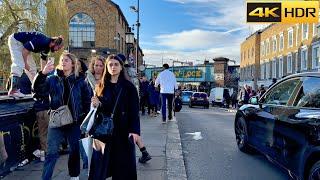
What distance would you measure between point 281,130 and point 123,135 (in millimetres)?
2279

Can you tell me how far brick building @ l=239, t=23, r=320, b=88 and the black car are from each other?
2572 centimetres

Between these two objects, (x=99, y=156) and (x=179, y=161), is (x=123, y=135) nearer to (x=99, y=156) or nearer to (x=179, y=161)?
(x=99, y=156)

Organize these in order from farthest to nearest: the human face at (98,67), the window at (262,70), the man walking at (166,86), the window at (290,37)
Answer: the window at (262,70)
the window at (290,37)
the man walking at (166,86)
the human face at (98,67)

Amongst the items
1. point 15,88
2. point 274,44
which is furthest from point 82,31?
point 15,88

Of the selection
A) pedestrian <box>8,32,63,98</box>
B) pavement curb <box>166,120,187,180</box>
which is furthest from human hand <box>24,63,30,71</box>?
pavement curb <box>166,120,187,180</box>

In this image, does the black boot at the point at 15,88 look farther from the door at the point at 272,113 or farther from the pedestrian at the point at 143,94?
the pedestrian at the point at 143,94

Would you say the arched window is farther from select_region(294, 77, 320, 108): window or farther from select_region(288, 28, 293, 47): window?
select_region(294, 77, 320, 108): window

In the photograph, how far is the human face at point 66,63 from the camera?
216 inches

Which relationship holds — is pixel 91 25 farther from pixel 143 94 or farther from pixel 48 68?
pixel 48 68

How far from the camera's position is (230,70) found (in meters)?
81.2

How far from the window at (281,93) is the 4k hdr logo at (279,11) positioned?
775 inches

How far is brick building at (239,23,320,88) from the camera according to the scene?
36500 mm

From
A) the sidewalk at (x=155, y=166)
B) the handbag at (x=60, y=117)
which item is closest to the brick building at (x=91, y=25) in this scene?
the sidewalk at (x=155, y=166)

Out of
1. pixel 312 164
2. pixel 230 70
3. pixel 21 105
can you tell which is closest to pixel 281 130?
pixel 312 164
